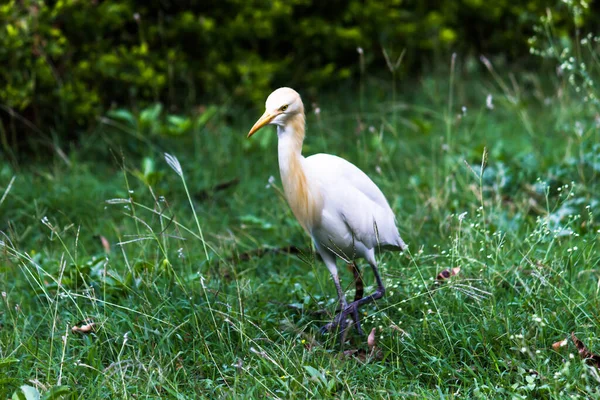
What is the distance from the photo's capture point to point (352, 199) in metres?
3.36

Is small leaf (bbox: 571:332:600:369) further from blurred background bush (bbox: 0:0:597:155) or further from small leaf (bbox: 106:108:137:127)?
small leaf (bbox: 106:108:137:127)

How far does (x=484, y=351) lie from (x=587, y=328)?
410 millimetres

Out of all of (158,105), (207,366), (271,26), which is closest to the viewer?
(207,366)

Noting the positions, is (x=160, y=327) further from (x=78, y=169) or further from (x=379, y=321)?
(x=78, y=169)

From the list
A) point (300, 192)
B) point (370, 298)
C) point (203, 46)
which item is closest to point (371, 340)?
point (370, 298)

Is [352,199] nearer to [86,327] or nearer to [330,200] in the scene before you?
[330,200]

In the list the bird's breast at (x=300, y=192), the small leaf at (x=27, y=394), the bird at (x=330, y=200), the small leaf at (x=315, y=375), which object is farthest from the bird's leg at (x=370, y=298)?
the small leaf at (x=27, y=394)

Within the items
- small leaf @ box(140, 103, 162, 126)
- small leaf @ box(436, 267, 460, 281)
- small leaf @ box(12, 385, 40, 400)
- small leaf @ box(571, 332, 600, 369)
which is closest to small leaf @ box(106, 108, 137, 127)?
small leaf @ box(140, 103, 162, 126)

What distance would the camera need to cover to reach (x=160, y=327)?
322 centimetres

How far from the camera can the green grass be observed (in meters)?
2.90

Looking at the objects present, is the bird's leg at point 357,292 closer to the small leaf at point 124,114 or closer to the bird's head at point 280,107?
the bird's head at point 280,107

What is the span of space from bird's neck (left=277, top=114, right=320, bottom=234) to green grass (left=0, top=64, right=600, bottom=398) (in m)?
0.26

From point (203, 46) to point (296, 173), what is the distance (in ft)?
12.0

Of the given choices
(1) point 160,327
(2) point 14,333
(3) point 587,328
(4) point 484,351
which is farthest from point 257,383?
(3) point 587,328
